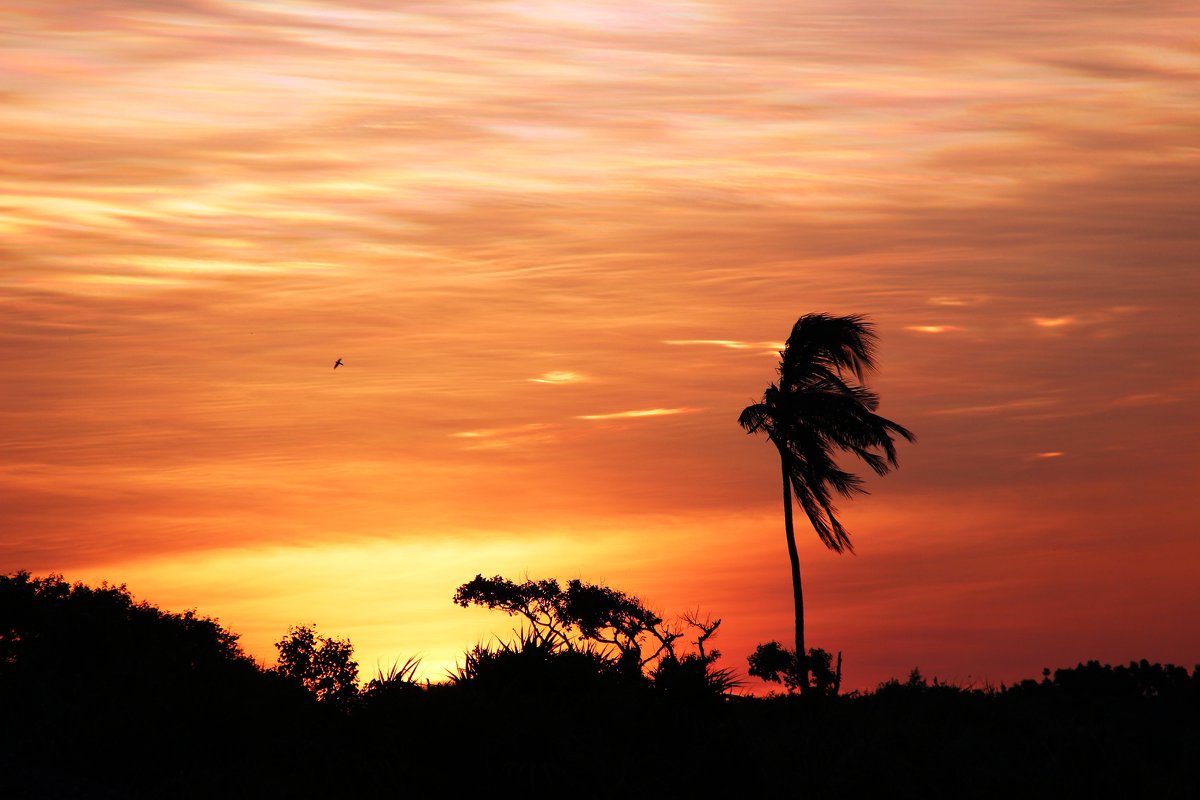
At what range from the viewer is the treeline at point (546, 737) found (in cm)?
2089

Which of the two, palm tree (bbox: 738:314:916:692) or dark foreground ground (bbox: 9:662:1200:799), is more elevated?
palm tree (bbox: 738:314:916:692)

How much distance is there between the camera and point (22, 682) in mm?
33750

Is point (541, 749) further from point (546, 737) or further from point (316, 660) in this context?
point (316, 660)

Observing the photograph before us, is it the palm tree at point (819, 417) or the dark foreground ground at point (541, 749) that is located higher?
the palm tree at point (819, 417)

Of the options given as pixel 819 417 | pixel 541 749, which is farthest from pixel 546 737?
pixel 819 417

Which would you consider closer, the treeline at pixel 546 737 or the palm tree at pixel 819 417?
the treeline at pixel 546 737

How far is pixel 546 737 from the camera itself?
21.0 meters

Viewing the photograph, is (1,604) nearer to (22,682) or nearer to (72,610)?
(72,610)

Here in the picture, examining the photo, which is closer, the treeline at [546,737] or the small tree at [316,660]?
the treeline at [546,737]

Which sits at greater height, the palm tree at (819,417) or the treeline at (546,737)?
the palm tree at (819,417)

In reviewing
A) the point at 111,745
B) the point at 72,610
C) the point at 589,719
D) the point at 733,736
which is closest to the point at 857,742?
the point at 733,736

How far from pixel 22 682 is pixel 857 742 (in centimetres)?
2116

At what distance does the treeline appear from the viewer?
68.5 feet

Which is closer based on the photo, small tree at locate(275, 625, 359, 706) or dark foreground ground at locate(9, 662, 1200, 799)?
dark foreground ground at locate(9, 662, 1200, 799)
